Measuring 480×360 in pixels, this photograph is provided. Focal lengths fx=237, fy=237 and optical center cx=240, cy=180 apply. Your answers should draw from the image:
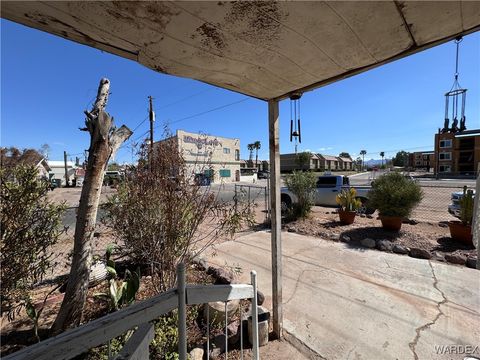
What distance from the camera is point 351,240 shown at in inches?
241

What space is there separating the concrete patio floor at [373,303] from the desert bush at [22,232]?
2.66m

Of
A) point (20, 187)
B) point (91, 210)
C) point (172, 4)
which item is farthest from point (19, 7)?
point (91, 210)

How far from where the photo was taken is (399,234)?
20.3 ft

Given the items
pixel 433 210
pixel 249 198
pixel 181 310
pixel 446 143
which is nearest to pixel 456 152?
pixel 446 143

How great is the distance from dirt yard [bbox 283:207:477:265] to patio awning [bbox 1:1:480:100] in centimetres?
496

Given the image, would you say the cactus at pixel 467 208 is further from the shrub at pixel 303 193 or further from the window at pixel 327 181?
the window at pixel 327 181

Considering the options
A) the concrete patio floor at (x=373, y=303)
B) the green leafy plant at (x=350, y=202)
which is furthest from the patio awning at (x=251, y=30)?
the green leafy plant at (x=350, y=202)

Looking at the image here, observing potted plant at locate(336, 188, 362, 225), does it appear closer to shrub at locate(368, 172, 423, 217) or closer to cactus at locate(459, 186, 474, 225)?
shrub at locate(368, 172, 423, 217)

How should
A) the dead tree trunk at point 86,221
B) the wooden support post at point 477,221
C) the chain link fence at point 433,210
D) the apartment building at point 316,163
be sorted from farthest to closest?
the apartment building at point 316,163 < the chain link fence at point 433,210 < the dead tree trunk at point 86,221 < the wooden support post at point 477,221

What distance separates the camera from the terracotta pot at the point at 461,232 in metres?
5.25

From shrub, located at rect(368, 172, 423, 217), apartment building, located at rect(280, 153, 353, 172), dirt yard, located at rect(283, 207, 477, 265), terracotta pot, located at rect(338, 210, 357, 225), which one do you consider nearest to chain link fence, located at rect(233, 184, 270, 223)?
dirt yard, located at rect(283, 207, 477, 265)

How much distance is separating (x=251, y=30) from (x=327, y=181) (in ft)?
35.6

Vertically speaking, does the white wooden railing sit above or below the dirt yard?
above

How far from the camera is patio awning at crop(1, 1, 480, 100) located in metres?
1.15
